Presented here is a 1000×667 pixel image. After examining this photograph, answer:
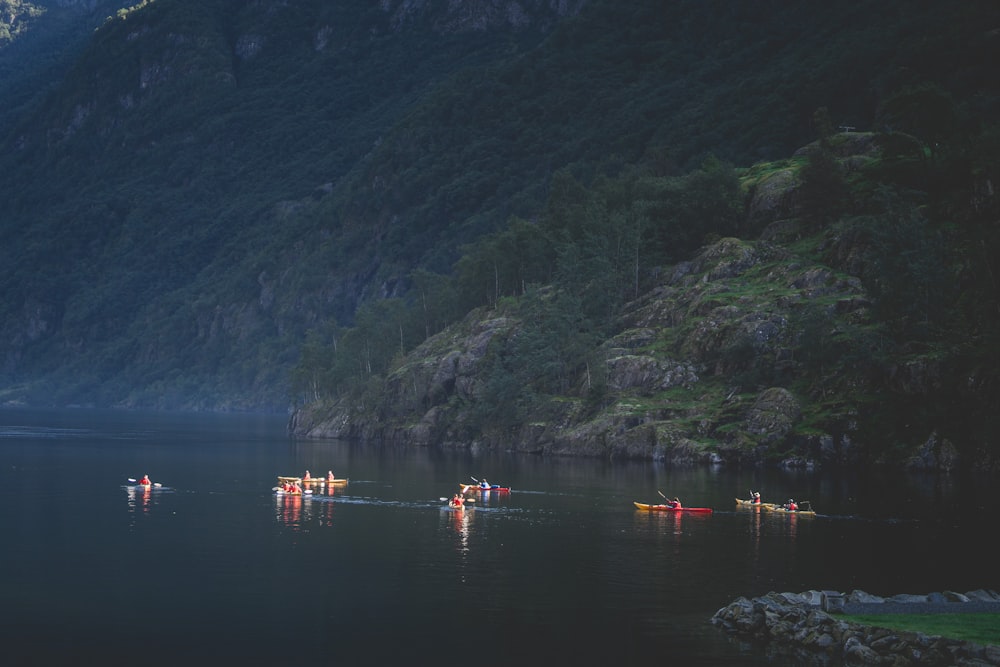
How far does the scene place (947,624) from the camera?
58500 millimetres

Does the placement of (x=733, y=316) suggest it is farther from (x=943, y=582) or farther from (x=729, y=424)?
(x=943, y=582)

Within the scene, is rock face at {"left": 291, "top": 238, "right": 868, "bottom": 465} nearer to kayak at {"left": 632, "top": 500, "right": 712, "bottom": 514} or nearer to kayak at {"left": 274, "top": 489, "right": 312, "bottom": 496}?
kayak at {"left": 632, "top": 500, "right": 712, "bottom": 514}

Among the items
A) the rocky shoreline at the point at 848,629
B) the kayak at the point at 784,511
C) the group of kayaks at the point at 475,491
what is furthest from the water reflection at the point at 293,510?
the rocky shoreline at the point at 848,629

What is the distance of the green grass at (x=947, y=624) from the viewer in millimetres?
55131

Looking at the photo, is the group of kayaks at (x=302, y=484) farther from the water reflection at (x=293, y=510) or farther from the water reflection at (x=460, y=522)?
the water reflection at (x=460, y=522)

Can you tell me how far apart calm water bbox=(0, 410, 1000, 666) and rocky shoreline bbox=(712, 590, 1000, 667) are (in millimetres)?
2260

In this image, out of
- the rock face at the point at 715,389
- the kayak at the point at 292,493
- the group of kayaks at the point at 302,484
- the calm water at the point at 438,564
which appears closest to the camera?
the calm water at the point at 438,564

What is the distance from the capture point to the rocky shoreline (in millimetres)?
54281

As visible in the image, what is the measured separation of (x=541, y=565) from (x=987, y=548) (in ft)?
118

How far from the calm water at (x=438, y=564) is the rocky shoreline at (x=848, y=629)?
2260 mm

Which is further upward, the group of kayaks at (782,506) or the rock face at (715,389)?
the rock face at (715,389)

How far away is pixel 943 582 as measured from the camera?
251 feet

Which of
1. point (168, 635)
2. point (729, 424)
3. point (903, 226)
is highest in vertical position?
point (903, 226)

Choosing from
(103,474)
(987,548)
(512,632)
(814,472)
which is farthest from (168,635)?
(814,472)
